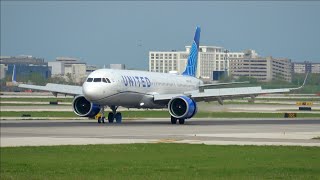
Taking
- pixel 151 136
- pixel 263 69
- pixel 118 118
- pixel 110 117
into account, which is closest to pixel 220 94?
pixel 118 118

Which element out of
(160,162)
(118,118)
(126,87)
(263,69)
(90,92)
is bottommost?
(160,162)

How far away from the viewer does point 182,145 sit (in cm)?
4716

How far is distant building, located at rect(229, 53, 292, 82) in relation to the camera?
542 ft

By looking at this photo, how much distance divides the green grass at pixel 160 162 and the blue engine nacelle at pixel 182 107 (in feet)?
94.7

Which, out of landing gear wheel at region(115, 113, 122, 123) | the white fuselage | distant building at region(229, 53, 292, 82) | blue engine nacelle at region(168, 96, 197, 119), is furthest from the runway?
distant building at region(229, 53, 292, 82)

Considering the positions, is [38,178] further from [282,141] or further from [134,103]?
[134,103]

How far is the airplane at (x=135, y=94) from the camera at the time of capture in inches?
2970

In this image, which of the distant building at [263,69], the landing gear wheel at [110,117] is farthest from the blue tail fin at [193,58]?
the distant building at [263,69]

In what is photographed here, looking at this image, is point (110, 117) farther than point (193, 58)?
No

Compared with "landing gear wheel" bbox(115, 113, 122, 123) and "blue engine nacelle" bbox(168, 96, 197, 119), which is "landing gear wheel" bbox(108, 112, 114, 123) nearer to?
"landing gear wheel" bbox(115, 113, 122, 123)

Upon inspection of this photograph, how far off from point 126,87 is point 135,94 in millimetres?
1765

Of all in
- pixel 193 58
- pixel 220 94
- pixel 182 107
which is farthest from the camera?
pixel 193 58

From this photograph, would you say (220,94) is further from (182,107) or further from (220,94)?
(182,107)

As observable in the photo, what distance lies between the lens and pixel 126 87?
254 ft
